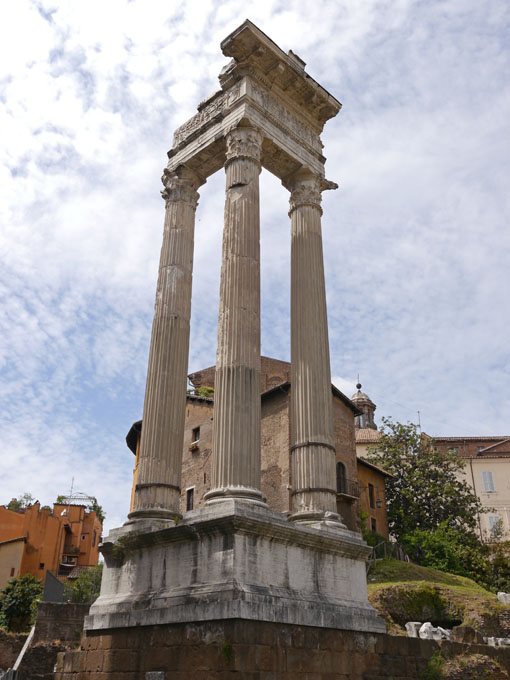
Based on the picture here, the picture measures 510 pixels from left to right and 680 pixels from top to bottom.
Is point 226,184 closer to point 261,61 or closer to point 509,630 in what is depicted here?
point 261,61

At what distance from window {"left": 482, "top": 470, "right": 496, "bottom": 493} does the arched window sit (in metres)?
20.5

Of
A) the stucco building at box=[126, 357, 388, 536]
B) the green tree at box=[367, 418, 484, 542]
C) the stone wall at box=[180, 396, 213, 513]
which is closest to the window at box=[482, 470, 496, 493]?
the green tree at box=[367, 418, 484, 542]

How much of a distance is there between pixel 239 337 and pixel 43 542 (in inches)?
1513

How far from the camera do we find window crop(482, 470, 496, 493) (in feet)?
166

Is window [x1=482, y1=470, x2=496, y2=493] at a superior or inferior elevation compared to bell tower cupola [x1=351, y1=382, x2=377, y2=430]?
inferior

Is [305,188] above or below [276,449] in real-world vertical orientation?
below

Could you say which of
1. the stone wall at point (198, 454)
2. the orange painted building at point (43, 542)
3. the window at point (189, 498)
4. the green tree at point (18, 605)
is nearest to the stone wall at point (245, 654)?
the stone wall at point (198, 454)

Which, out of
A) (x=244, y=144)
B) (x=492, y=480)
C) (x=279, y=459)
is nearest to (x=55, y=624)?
(x=279, y=459)

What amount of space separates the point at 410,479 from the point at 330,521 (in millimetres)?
33296

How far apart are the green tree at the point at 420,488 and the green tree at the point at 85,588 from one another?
18203mm

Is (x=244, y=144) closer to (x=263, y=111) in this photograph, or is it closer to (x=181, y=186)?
(x=263, y=111)

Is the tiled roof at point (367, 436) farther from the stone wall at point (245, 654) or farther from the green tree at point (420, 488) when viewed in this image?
the stone wall at point (245, 654)

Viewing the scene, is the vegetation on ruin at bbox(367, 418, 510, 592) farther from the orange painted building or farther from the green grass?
the orange painted building

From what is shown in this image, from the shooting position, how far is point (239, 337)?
11.4 metres
